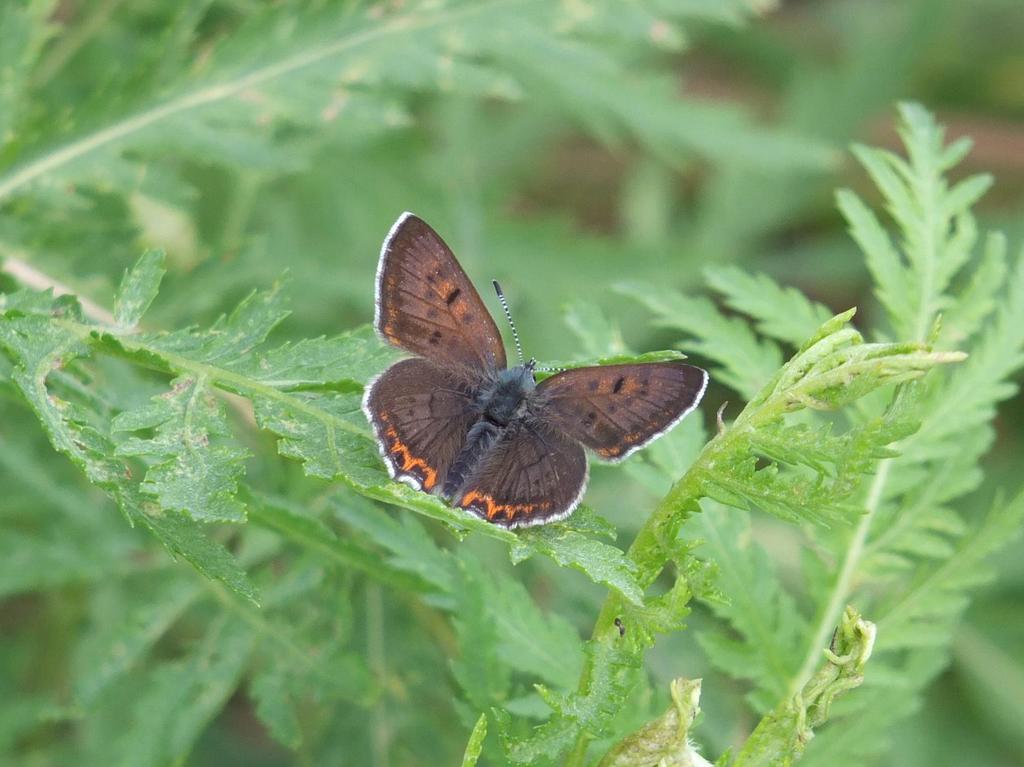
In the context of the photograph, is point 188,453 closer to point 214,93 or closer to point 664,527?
point 664,527

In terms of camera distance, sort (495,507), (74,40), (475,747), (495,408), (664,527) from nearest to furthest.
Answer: (475,747)
(664,527)
(495,507)
(495,408)
(74,40)

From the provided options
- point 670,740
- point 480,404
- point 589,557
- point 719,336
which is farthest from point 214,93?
point 670,740

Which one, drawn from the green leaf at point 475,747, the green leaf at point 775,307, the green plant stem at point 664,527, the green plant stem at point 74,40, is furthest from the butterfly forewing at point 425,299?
the green plant stem at point 74,40

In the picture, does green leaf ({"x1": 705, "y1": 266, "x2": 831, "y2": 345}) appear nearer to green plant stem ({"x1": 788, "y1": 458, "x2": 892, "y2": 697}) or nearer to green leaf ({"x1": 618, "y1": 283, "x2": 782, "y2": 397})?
green leaf ({"x1": 618, "y1": 283, "x2": 782, "y2": 397})

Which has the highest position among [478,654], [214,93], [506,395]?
[214,93]

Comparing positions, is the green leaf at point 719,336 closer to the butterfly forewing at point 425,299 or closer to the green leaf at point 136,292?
the butterfly forewing at point 425,299

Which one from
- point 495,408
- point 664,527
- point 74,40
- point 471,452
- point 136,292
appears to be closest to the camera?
point 664,527

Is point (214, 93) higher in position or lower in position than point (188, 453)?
higher
